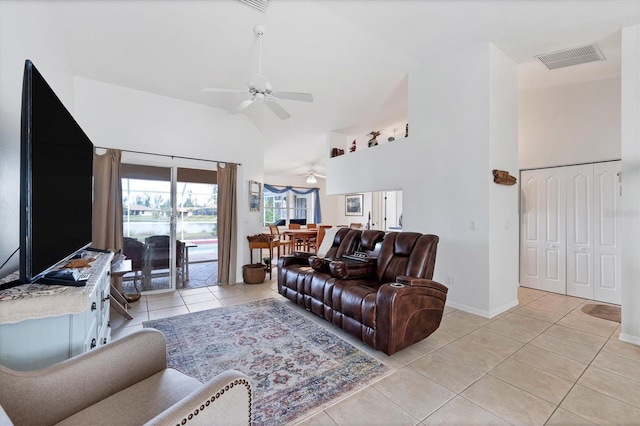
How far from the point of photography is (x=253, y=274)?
491 centimetres

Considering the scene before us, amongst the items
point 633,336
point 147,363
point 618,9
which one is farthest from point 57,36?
point 633,336

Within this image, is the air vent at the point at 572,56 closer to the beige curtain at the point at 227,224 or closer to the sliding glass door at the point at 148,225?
the beige curtain at the point at 227,224

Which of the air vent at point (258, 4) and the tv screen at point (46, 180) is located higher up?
the air vent at point (258, 4)

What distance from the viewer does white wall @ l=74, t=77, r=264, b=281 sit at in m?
3.83

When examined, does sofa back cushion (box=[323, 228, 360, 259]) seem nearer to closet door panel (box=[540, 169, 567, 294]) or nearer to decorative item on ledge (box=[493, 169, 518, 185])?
decorative item on ledge (box=[493, 169, 518, 185])

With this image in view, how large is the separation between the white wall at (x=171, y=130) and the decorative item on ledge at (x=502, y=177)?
393 centimetres

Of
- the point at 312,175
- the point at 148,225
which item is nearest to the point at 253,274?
the point at 148,225

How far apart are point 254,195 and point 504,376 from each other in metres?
4.50

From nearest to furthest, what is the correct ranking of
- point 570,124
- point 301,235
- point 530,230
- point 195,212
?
point 570,124 < point 530,230 < point 195,212 < point 301,235

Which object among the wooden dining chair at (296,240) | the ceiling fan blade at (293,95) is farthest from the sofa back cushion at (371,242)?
the wooden dining chair at (296,240)

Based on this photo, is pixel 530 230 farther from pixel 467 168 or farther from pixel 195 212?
pixel 195 212

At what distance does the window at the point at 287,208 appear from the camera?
374 inches

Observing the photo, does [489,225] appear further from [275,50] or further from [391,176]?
[275,50]

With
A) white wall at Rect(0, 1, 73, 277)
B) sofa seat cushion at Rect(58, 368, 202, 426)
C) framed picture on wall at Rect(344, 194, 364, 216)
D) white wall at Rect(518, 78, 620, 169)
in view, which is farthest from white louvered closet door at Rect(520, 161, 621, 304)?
white wall at Rect(0, 1, 73, 277)
